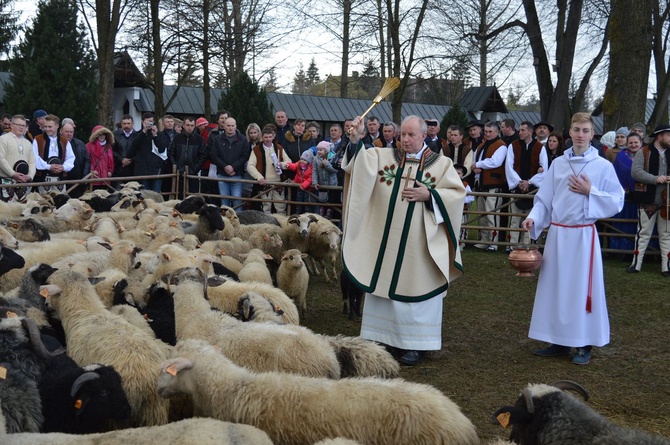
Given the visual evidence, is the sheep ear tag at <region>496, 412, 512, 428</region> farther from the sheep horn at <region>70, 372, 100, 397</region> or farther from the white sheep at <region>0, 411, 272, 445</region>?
the sheep horn at <region>70, 372, 100, 397</region>

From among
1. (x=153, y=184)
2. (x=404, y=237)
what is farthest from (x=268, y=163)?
(x=404, y=237)

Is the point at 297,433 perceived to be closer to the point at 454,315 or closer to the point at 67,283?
the point at 67,283

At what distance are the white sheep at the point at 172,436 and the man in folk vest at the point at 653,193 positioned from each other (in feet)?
29.8

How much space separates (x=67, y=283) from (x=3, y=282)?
5.32ft

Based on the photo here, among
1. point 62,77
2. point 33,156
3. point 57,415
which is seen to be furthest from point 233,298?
point 62,77

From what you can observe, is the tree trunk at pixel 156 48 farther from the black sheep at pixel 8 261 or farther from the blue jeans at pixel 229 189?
the black sheep at pixel 8 261

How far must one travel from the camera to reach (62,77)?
25.7 metres

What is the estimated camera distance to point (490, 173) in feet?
43.2

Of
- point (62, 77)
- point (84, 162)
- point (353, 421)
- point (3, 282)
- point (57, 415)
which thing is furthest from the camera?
point (62, 77)

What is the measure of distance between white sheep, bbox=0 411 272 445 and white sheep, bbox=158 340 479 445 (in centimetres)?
43

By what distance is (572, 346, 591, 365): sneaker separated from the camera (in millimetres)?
6777

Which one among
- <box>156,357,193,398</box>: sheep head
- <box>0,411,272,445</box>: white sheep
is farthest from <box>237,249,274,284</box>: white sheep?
<box>0,411,272,445</box>: white sheep

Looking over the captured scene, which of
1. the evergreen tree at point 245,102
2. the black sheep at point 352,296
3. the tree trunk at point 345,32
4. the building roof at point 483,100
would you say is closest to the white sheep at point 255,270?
the black sheep at point 352,296

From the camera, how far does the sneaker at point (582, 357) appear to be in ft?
22.2
